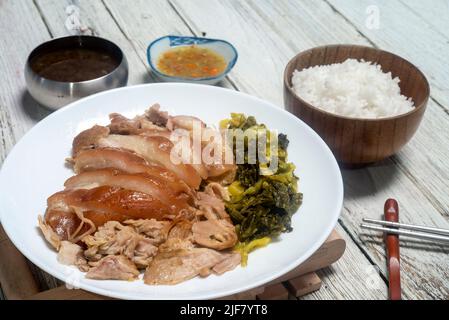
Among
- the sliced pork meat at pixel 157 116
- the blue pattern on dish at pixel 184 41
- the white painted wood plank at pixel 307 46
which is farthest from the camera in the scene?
the blue pattern on dish at pixel 184 41

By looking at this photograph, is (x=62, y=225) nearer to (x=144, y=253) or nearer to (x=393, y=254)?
(x=144, y=253)

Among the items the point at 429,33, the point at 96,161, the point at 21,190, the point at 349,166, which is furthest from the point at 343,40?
the point at 21,190

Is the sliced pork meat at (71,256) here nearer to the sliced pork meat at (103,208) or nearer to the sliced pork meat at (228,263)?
the sliced pork meat at (103,208)

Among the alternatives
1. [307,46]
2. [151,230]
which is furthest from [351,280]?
[307,46]

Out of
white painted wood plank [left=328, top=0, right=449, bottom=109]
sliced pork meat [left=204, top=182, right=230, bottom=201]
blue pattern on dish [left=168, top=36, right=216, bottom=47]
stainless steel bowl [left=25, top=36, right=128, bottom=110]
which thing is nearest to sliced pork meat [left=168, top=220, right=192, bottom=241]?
sliced pork meat [left=204, top=182, right=230, bottom=201]

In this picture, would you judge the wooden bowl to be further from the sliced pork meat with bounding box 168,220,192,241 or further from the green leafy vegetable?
the sliced pork meat with bounding box 168,220,192,241

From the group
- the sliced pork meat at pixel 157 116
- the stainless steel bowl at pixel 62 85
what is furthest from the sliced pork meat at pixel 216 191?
the stainless steel bowl at pixel 62 85

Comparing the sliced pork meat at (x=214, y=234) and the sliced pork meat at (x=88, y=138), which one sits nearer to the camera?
the sliced pork meat at (x=214, y=234)
